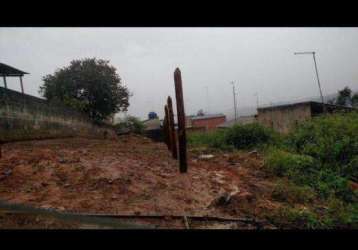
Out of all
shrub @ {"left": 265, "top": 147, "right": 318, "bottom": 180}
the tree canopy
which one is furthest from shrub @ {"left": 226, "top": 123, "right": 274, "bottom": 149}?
the tree canopy

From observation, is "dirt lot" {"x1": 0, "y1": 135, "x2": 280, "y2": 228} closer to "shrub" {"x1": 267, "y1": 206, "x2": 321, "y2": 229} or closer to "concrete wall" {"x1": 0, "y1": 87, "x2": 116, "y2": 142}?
"shrub" {"x1": 267, "y1": 206, "x2": 321, "y2": 229}

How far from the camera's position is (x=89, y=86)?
2111 cm

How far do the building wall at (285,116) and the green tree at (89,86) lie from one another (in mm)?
14416

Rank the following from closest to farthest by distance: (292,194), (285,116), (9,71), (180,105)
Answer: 1. (292,194)
2. (180,105)
3. (9,71)
4. (285,116)

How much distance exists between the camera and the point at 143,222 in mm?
2502

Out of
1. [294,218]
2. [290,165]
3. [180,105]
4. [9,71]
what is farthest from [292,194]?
[9,71]

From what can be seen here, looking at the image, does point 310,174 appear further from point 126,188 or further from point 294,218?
point 126,188

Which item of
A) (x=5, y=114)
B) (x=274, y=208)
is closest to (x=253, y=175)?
(x=274, y=208)

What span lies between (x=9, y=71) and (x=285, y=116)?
61.3 ft

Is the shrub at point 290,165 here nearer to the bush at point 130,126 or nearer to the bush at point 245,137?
the bush at point 245,137

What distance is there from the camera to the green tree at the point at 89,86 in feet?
69.1
